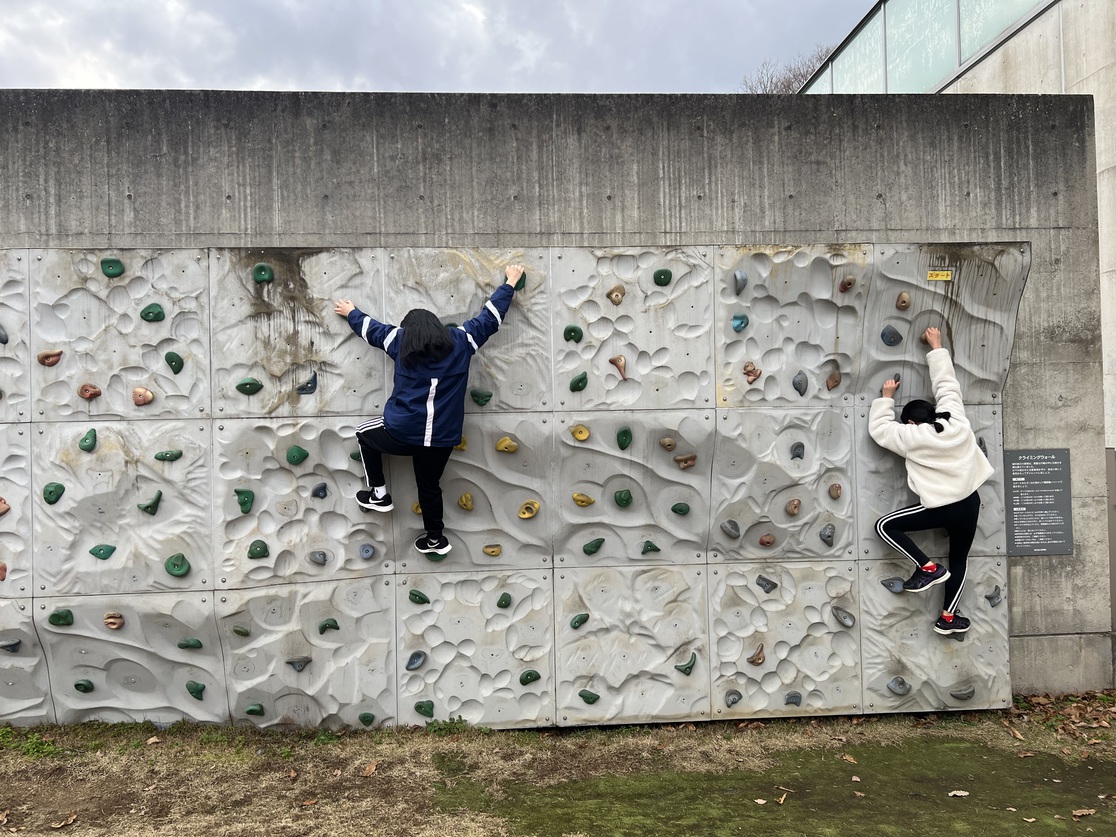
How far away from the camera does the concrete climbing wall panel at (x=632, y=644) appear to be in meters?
4.62

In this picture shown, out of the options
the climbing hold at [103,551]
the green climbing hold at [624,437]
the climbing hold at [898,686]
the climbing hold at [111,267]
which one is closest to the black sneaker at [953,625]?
the climbing hold at [898,686]

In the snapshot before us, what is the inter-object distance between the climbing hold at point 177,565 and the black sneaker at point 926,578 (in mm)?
4496

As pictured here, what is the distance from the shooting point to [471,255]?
14.8 feet

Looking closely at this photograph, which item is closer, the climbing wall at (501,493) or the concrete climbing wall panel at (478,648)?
the climbing wall at (501,493)

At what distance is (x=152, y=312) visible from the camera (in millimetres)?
4371

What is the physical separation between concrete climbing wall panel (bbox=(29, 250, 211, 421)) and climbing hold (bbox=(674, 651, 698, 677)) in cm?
334

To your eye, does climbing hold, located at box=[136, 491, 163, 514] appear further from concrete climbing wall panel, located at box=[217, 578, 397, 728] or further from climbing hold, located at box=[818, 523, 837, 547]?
climbing hold, located at box=[818, 523, 837, 547]

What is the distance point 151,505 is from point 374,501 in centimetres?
132

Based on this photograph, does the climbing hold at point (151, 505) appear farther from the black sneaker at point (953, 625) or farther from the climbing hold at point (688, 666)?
the black sneaker at point (953, 625)

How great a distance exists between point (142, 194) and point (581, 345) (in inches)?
112

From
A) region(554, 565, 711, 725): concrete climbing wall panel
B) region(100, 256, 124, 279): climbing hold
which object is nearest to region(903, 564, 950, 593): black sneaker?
region(554, 565, 711, 725): concrete climbing wall panel

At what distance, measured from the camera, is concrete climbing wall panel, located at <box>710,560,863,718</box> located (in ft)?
15.4

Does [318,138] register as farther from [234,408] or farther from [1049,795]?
[1049,795]

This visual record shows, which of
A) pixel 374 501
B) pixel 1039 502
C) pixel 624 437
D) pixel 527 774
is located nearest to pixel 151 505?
pixel 374 501
